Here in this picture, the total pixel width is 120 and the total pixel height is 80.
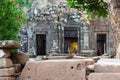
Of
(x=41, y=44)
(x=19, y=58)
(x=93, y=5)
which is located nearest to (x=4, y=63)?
(x=19, y=58)

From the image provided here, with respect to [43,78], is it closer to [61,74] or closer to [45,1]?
[61,74]

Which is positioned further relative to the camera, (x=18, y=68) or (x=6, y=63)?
(x=18, y=68)

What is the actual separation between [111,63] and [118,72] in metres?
0.20

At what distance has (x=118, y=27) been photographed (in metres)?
10.2

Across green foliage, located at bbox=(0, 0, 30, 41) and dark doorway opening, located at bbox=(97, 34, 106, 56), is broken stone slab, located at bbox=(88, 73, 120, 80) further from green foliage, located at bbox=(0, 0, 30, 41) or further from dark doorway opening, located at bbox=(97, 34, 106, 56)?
dark doorway opening, located at bbox=(97, 34, 106, 56)

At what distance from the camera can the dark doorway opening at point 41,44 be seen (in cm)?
2809

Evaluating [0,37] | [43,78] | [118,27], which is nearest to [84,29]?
[0,37]

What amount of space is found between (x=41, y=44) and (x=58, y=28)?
97.1 inches

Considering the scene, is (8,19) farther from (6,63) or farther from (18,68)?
(6,63)

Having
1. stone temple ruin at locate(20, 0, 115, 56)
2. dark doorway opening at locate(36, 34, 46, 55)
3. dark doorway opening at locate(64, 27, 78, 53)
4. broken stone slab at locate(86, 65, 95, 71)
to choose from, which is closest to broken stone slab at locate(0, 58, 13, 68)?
broken stone slab at locate(86, 65, 95, 71)

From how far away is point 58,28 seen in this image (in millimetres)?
27375

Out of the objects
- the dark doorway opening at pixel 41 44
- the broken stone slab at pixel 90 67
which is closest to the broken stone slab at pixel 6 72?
the broken stone slab at pixel 90 67

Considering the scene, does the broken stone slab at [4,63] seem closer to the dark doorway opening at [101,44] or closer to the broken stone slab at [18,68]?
the broken stone slab at [18,68]

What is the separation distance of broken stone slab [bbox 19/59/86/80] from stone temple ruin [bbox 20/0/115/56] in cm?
2030
